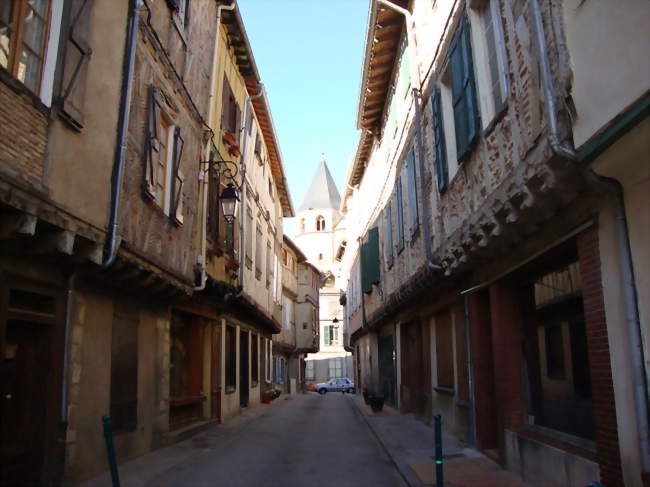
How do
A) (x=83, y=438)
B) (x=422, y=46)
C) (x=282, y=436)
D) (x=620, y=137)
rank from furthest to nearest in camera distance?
(x=282, y=436), (x=422, y=46), (x=83, y=438), (x=620, y=137)

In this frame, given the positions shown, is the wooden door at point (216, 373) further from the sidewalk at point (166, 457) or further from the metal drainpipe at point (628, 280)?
the metal drainpipe at point (628, 280)

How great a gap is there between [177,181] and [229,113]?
19.3ft

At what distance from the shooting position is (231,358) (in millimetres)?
17547

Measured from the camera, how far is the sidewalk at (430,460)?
7.38 metres

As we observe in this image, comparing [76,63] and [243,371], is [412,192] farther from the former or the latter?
[243,371]

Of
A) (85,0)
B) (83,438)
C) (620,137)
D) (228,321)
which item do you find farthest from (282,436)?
(620,137)

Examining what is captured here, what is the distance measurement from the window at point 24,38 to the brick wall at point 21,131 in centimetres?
22

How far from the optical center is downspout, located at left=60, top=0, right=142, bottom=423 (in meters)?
6.89

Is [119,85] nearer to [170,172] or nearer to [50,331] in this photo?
[170,172]

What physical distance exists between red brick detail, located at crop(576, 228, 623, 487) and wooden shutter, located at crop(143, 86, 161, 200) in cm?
627

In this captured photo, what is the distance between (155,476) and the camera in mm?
8094

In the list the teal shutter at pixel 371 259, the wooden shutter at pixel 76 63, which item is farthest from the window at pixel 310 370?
the wooden shutter at pixel 76 63

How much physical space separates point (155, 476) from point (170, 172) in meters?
5.06

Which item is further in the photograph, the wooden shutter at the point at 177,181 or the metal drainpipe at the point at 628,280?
the wooden shutter at the point at 177,181
